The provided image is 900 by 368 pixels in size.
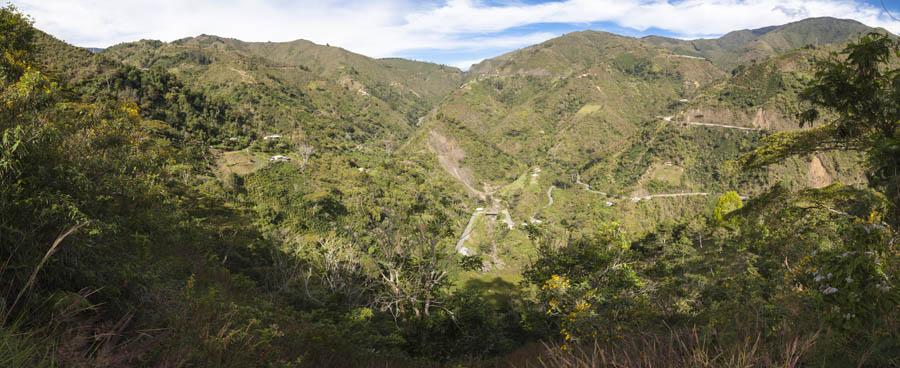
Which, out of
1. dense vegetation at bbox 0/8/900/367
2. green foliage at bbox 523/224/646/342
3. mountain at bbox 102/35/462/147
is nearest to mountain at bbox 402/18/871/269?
dense vegetation at bbox 0/8/900/367

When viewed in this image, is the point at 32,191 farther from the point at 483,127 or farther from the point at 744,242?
the point at 483,127

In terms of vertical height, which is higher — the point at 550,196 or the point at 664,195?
the point at 664,195

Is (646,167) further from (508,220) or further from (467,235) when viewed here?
(467,235)

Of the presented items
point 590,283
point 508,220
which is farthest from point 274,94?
point 590,283

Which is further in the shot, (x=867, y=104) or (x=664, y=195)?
(x=664, y=195)

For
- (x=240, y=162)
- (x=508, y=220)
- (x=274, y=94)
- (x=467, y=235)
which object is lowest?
(x=508, y=220)

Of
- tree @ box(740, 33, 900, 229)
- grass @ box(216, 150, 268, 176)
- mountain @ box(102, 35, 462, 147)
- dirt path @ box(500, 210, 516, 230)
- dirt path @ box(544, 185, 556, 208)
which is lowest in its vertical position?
dirt path @ box(500, 210, 516, 230)

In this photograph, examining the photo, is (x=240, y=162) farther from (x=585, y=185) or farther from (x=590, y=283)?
(x=585, y=185)

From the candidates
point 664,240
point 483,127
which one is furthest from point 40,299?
point 483,127

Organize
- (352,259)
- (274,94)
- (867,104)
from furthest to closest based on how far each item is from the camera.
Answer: (274,94) → (352,259) → (867,104)

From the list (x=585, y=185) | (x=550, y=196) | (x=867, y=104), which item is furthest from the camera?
(x=585, y=185)

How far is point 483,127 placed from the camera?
192m

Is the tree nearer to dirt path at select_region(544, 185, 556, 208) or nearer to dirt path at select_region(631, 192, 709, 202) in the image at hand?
dirt path at select_region(544, 185, 556, 208)

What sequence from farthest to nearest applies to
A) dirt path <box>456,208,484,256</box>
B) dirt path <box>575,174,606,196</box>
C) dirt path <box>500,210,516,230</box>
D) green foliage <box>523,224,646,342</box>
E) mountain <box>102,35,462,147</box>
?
1. dirt path <box>575,174,606,196</box>
2. mountain <box>102,35,462,147</box>
3. dirt path <box>500,210,516,230</box>
4. dirt path <box>456,208,484,256</box>
5. green foliage <box>523,224,646,342</box>
